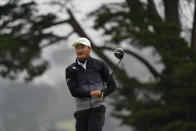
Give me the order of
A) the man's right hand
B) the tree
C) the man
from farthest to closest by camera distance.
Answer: the tree
the man
the man's right hand

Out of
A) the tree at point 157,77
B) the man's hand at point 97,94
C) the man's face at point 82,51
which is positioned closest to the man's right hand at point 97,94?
the man's hand at point 97,94

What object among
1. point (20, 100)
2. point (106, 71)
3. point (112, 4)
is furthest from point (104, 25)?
point (20, 100)

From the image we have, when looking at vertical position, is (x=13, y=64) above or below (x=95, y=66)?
below

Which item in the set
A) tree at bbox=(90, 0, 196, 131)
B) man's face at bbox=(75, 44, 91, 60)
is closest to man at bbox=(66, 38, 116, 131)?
man's face at bbox=(75, 44, 91, 60)

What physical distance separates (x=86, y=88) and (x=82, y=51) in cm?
38

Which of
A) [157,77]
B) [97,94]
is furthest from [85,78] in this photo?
[157,77]

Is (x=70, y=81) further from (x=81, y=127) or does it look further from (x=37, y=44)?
(x=37, y=44)

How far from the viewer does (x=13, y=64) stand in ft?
88.8

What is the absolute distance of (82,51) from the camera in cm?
668

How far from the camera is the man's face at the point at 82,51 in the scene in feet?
21.9

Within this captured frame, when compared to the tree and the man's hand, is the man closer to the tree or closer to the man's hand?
the man's hand

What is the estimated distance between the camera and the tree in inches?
889

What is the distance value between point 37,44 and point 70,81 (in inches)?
814

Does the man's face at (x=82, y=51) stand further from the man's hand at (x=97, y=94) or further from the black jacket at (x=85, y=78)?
the man's hand at (x=97, y=94)
